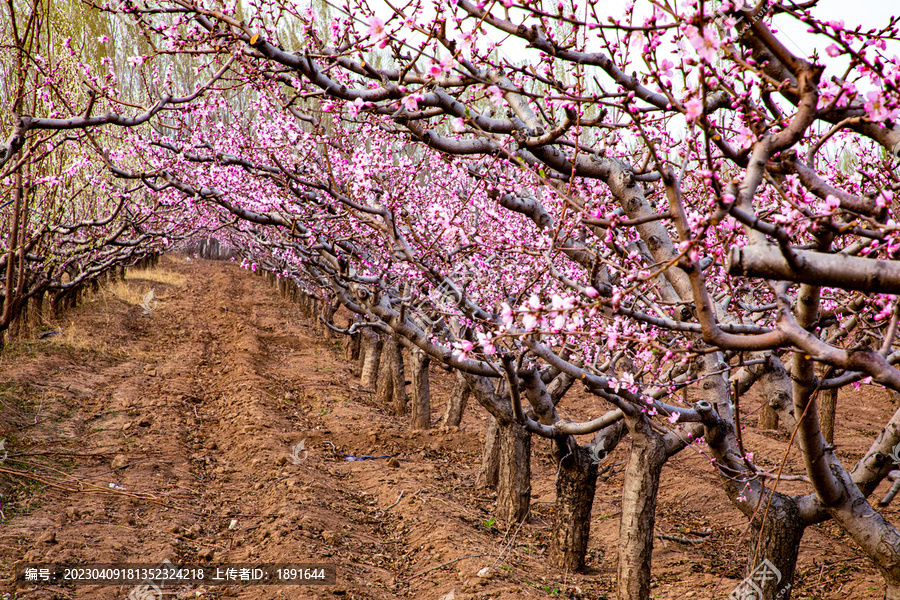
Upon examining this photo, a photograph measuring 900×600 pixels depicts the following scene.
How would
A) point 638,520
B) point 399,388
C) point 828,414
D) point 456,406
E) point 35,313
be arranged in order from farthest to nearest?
point 35,313 → point 399,388 → point 456,406 → point 828,414 → point 638,520

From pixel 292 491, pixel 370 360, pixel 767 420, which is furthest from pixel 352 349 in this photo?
pixel 767 420

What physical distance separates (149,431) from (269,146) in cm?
521

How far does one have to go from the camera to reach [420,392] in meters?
11.7

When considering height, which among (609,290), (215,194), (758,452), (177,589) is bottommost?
(177,589)

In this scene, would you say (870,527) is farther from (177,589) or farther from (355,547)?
(177,589)

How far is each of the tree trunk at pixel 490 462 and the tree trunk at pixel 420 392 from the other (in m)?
2.65

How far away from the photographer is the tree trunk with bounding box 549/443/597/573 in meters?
6.55

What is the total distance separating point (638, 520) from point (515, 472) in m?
2.23

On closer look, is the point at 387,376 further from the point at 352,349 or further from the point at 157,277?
the point at 157,277

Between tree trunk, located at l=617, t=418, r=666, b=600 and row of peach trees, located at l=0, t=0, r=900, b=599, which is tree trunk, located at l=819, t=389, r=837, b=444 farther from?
tree trunk, located at l=617, t=418, r=666, b=600

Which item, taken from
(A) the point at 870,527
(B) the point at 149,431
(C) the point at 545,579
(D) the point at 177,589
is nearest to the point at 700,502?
(C) the point at 545,579

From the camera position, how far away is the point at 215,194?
605 cm

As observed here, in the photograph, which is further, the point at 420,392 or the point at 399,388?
the point at 399,388

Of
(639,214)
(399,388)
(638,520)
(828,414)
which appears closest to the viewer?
(639,214)
